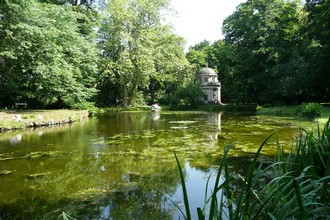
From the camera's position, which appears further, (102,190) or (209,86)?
(209,86)

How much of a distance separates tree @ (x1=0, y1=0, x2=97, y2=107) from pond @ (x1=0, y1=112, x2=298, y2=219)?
7.01 metres

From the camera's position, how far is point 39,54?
1593cm

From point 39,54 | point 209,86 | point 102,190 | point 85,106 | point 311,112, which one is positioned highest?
point 39,54

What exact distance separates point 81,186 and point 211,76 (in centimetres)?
4286

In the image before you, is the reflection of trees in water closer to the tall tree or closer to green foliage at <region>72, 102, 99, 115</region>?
green foliage at <region>72, 102, 99, 115</region>

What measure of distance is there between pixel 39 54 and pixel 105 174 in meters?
12.7

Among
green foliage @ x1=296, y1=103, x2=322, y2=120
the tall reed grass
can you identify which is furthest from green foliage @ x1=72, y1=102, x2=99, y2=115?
the tall reed grass

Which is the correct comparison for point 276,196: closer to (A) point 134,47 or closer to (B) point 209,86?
(A) point 134,47

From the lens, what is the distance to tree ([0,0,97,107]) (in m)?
14.6

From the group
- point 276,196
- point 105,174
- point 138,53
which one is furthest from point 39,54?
point 138,53

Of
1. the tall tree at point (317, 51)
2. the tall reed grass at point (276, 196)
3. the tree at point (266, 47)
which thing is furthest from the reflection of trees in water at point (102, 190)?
the tree at point (266, 47)

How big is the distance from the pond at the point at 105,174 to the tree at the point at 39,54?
23.0 feet

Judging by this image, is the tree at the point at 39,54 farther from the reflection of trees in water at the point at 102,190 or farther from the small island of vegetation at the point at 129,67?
the reflection of trees in water at the point at 102,190

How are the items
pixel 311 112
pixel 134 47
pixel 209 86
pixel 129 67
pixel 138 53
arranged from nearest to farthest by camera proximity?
pixel 311 112 < pixel 129 67 < pixel 138 53 < pixel 134 47 < pixel 209 86
